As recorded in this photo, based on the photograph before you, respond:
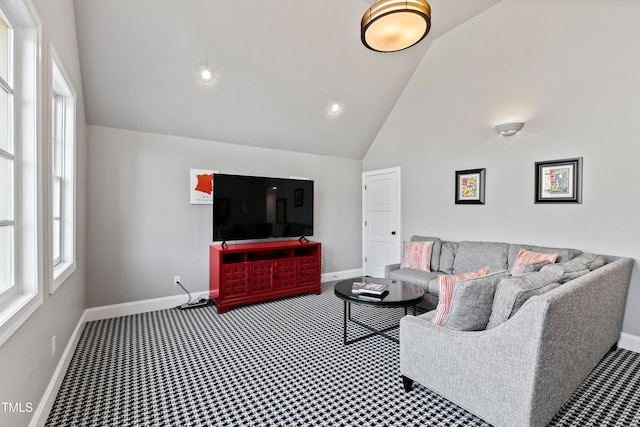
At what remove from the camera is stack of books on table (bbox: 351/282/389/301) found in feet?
8.96

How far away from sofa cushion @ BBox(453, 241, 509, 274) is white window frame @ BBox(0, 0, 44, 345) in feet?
A: 13.0

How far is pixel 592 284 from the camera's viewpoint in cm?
202

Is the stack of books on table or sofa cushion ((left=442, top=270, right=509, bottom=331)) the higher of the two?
sofa cushion ((left=442, top=270, right=509, bottom=331))

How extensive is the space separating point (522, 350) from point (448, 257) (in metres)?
2.53

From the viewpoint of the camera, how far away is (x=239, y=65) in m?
3.44

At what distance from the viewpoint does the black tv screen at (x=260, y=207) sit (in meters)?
3.94

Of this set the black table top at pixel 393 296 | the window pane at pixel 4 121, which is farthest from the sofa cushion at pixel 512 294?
the window pane at pixel 4 121

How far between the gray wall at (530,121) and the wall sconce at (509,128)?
0.11 metres

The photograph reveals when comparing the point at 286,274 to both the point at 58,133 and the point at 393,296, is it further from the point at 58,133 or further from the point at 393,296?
the point at 58,133

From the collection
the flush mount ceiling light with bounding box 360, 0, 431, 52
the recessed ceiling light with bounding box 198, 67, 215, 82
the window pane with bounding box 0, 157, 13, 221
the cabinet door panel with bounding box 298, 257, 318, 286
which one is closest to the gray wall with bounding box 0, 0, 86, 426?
the window pane with bounding box 0, 157, 13, 221

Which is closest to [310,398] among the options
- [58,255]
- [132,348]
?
[132,348]

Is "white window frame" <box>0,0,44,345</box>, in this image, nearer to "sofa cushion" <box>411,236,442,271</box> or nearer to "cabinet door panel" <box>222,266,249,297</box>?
"cabinet door panel" <box>222,266,249,297</box>

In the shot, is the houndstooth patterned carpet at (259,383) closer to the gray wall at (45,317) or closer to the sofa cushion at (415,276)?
the gray wall at (45,317)

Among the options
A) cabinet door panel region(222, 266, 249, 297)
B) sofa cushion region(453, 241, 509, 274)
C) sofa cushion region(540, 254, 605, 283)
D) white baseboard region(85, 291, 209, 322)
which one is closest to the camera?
sofa cushion region(540, 254, 605, 283)
